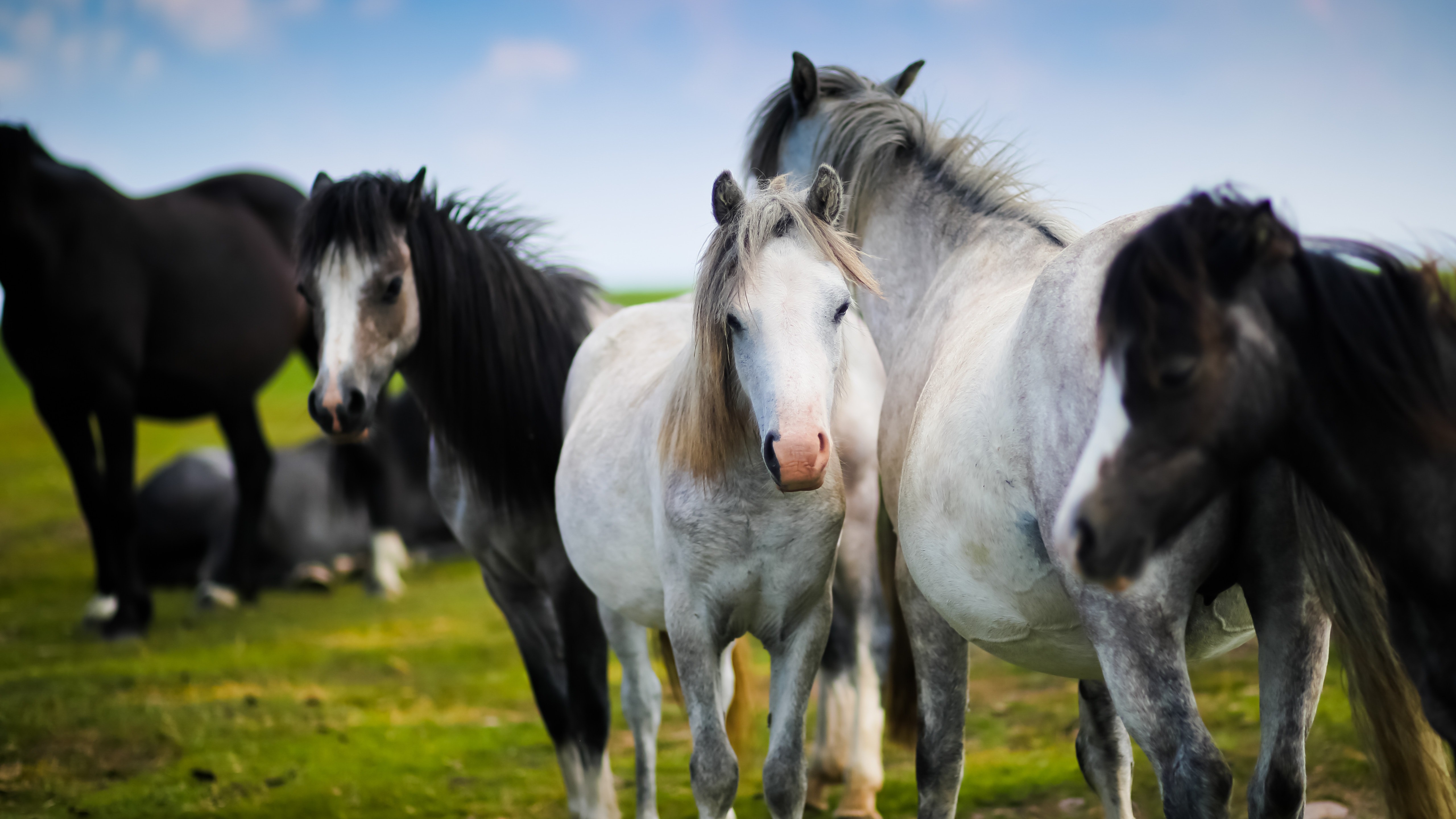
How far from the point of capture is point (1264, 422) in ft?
5.32

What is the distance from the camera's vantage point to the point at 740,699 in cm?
399

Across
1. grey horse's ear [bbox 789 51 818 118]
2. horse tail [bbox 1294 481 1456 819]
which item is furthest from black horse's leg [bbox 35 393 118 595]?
horse tail [bbox 1294 481 1456 819]

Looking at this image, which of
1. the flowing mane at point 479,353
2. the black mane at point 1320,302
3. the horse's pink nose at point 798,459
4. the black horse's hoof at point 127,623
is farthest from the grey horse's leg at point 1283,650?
the black horse's hoof at point 127,623

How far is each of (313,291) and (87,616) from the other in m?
5.31

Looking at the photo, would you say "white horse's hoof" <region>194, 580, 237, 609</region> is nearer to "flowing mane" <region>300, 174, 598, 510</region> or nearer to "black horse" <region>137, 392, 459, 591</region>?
"black horse" <region>137, 392, 459, 591</region>

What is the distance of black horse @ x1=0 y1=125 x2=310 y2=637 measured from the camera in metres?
6.91

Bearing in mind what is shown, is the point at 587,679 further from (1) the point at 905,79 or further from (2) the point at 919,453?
(1) the point at 905,79

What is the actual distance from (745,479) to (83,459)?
21.0 ft

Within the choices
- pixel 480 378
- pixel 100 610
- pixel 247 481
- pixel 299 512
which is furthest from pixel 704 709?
pixel 299 512

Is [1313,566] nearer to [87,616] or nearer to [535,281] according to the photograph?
[535,281]

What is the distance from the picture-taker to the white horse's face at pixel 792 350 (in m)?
2.30

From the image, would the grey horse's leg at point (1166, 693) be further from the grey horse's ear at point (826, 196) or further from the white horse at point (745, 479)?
the grey horse's ear at point (826, 196)

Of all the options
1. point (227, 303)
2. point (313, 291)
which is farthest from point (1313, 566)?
point (227, 303)

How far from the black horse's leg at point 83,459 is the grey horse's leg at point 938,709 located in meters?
6.48
